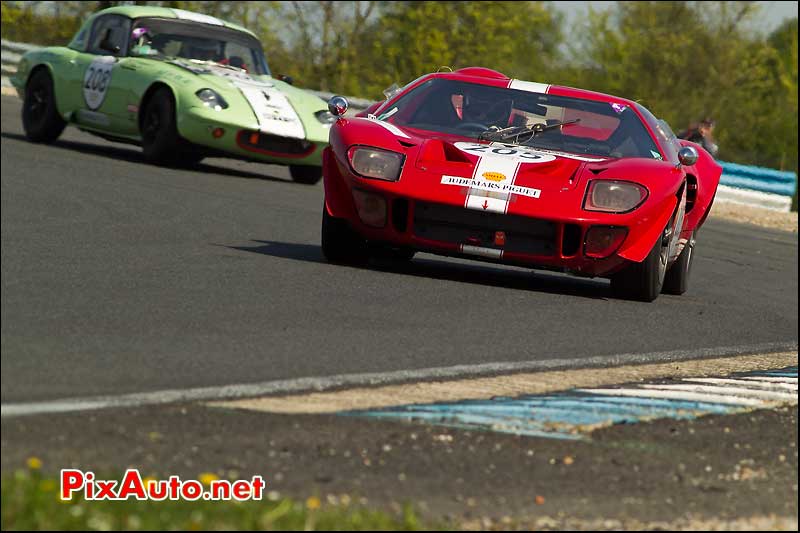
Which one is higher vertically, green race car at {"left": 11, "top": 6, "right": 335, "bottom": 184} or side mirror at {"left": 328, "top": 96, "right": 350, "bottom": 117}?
side mirror at {"left": 328, "top": 96, "right": 350, "bottom": 117}

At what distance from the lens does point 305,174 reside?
14.3 meters

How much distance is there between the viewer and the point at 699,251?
12594mm

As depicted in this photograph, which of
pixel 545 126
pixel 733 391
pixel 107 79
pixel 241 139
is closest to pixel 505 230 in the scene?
pixel 545 126

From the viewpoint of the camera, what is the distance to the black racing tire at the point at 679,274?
29.2 feet

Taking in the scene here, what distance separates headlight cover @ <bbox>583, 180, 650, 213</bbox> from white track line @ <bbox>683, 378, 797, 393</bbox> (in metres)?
1.94

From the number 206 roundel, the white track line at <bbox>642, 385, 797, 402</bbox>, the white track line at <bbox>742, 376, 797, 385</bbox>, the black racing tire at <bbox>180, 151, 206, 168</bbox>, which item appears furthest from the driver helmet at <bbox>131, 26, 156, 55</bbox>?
the white track line at <bbox>642, 385, 797, 402</bbox>

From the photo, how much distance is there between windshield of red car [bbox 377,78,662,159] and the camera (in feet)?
27.4

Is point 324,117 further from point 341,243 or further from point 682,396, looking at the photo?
point 682,396

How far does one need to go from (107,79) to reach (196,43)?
1.07m

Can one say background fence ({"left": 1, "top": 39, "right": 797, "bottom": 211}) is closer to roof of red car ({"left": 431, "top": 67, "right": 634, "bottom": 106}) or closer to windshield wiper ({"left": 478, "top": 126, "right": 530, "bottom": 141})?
roof of red car ({"left": 431, "top": 67, "right": 634, "bottom": 106})

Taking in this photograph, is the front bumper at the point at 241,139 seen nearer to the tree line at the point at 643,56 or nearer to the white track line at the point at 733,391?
the white track line at the point at 733,391

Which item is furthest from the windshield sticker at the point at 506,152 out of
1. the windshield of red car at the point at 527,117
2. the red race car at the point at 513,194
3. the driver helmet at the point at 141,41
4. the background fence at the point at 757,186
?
the background fence at the point at 757,186

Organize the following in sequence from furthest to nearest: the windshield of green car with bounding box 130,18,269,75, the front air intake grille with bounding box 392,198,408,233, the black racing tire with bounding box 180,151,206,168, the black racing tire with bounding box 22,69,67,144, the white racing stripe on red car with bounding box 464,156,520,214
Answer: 1. the black racing tire with bounding box 22,69,67,144
2. the windshield of green car with bounding box 130,18,269,75
3. the black racing tire with bounding box 180,151,206,168
4. the front air intake grille with bounding box 392,198,408,233
5. the white racing stripe on red car with bounding box 464,156,520,214

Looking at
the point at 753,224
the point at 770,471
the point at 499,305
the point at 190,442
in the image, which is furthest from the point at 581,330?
the point at 753,224
